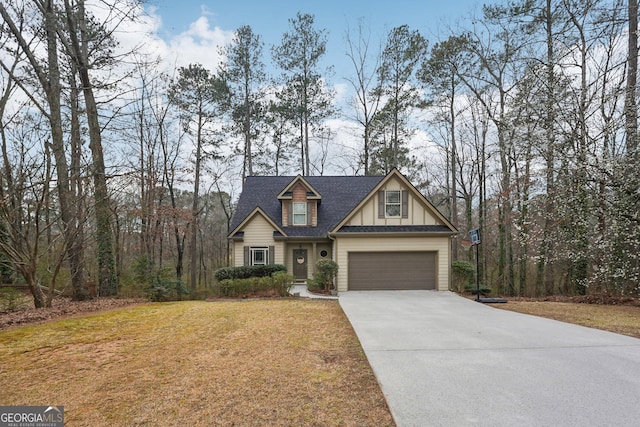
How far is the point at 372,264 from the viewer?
45.2ft

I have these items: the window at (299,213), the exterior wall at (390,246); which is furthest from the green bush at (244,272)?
the window at (299,213)

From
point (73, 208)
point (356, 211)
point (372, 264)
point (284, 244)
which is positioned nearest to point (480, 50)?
point (356, 211)

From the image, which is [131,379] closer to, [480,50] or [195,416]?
[195,416]

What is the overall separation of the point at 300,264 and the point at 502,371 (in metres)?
12.3

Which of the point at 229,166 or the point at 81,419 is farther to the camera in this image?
the point at 229,166

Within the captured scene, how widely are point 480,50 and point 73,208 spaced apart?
19.6m

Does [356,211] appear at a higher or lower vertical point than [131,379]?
higher

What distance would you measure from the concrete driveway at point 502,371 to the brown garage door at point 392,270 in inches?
229

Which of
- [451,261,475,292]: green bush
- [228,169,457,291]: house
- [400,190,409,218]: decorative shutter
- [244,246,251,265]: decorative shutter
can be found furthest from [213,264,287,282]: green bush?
[451,261,475,292]: green bush

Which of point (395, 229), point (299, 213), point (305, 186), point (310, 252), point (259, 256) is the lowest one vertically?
point (259, 256)

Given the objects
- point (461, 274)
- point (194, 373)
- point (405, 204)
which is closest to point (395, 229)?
point (405, 204)

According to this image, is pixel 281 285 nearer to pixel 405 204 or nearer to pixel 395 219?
pixel 395 219

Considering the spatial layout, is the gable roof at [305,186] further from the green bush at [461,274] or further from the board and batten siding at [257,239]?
the green bush at [461,274]

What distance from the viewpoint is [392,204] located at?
47.0 ft
